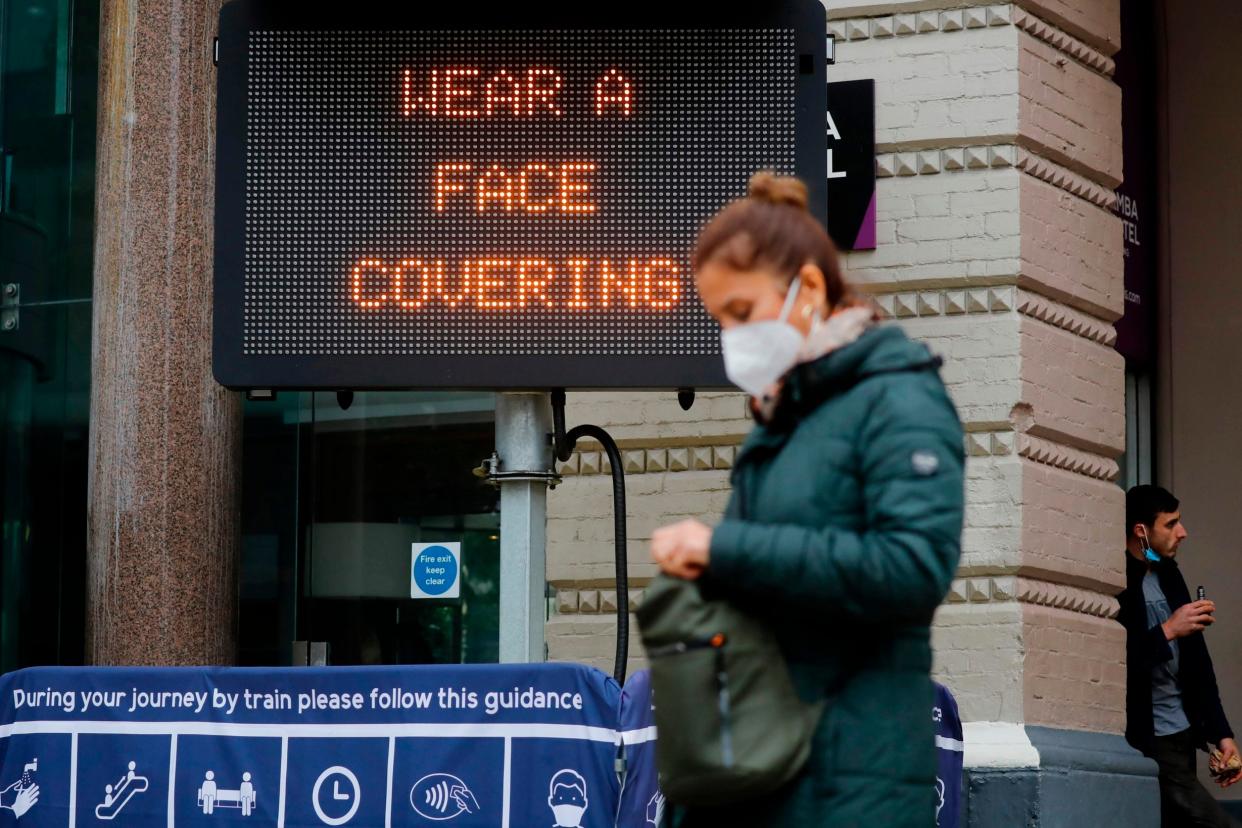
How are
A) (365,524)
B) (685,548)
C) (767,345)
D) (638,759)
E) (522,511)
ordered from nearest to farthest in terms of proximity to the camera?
(685,548) < (767,345) < (638,759) < (522,511) < (365,524)

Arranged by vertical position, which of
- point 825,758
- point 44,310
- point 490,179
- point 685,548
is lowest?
point 825,758

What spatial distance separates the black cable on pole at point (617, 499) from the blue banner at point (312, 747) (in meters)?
0.11

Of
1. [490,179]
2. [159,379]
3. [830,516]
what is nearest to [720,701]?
[830,516]

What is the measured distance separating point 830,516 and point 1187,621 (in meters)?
6.02

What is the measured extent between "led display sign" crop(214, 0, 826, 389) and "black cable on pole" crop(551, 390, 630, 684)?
0.38 meters

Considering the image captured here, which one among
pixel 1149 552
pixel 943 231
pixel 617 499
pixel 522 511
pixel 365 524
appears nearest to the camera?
pixel 617 499

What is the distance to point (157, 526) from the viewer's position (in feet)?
25.6

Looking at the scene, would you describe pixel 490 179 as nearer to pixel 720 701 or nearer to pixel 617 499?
pixel 617 499

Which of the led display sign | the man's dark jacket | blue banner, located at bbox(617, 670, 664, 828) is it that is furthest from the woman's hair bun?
the man's dark jacket

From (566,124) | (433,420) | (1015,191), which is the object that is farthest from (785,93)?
(433,420)

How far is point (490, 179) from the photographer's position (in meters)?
5.54

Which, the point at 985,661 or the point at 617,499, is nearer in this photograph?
the point at 617,499

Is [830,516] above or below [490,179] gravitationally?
below

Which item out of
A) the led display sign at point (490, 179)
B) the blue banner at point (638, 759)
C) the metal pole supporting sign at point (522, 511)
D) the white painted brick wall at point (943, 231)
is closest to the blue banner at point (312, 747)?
the blue banner at point (638, 759)
